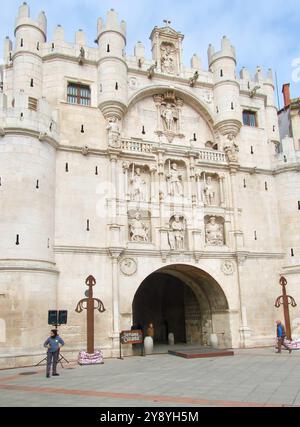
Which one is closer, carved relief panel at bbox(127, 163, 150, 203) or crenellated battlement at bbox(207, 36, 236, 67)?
carved relief panel at bbox(127, 163, 150, 203)

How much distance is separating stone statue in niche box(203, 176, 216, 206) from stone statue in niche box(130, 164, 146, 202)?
4170mm

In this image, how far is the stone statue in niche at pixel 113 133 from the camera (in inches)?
991

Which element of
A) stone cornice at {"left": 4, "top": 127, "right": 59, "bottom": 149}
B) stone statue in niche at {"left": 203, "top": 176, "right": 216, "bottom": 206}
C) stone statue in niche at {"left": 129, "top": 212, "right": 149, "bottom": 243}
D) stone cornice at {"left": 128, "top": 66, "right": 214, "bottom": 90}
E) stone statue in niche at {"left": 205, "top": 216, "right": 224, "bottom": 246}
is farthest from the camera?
stone cornice at {"left": 128, "top": 66, "right": 214, "bottom": 90}

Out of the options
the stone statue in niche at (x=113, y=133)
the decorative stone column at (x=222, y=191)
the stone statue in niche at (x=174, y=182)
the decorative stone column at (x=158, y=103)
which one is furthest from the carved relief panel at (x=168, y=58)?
the decorative stone column at (x=222, y=191)

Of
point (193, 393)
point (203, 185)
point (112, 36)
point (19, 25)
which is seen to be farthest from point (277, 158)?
point (193, 393)

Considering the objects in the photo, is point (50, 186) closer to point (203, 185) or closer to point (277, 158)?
point (203, 185)

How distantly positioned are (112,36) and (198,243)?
14.1m

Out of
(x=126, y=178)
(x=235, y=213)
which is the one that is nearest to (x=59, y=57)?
(x=126, y=178)

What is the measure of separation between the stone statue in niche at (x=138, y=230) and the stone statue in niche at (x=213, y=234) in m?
4.16

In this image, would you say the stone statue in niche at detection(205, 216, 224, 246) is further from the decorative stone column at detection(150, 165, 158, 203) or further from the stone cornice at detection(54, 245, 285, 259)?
the decorative stone column at detection(150, 165, 158, 203)

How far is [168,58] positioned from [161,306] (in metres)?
19.3

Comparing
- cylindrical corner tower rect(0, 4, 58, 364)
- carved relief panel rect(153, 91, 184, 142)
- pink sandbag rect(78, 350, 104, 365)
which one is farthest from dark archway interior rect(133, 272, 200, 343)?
cylindrical corner tower rect(0, 4, 58, 364)

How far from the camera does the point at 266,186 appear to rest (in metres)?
29.4

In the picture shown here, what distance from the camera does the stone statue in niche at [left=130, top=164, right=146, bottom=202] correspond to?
83.7ft
